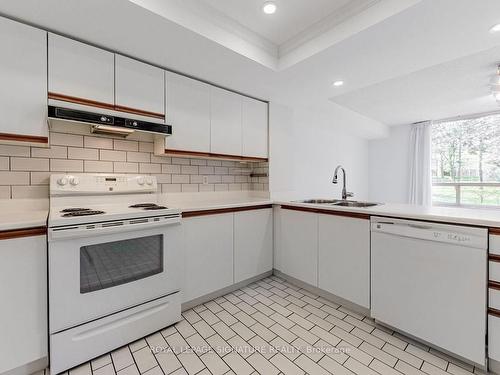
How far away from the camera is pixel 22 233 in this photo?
4.33 ft

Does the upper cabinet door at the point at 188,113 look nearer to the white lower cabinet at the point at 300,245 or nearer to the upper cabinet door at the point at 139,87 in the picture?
the upper cabinet door at the point at 139,87

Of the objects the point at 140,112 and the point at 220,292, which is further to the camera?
the point at 220,292

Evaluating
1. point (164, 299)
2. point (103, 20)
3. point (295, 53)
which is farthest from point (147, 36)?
point (164, 299)

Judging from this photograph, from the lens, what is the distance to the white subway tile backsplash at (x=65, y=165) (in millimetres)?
1884

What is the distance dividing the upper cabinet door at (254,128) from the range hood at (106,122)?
100 centimetres

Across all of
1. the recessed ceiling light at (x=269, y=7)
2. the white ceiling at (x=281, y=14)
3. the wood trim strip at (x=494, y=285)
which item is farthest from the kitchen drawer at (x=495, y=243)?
the recessed ceiling light at (x=269, y=7)

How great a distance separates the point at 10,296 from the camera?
4.25 ft

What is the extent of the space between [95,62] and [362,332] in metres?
2.87

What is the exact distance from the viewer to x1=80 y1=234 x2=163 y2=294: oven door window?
58.5 inches

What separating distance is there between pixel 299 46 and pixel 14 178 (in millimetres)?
2485

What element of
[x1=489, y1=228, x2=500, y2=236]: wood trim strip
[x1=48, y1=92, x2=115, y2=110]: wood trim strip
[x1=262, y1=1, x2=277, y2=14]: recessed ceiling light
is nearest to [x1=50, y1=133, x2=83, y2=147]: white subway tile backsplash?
[x1=48, y1=92, x2=115, y2=110]: wood trim strip

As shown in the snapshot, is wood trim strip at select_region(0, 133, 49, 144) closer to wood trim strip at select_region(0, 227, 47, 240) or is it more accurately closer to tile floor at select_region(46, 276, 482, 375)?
wood trim strip at select_region(0, 227, 47, 240)

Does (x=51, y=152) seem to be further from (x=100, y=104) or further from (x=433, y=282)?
(x=433, y=282)

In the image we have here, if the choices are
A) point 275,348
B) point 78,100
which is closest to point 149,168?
point 78,100
